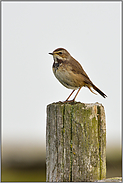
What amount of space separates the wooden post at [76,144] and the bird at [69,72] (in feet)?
5.72

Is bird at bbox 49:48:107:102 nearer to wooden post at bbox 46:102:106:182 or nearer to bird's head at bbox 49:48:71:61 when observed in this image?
bird's head at bbox 49:48:71:61

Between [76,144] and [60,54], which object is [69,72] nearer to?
[60,54]

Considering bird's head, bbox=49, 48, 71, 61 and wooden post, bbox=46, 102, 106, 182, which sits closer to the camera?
wooden post, bbox=46, 102, 106, 182

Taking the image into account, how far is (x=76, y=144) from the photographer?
3664 mm

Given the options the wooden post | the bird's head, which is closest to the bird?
the bird's head

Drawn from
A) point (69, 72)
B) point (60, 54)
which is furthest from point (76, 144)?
Result: point (60, 54)

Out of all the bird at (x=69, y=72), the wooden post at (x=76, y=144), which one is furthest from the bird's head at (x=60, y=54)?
the wooden post at (x=76, y=144)

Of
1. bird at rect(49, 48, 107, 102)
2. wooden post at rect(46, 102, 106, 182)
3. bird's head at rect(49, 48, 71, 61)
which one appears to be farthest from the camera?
bird's head at rect(49, 48, 71, 61)

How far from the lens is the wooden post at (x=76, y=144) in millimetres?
3654

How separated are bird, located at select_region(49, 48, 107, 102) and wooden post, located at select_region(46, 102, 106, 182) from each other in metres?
1.74

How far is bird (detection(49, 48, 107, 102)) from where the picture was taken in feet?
18.2

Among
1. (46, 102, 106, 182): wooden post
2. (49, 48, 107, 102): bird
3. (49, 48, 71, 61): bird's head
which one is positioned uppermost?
(49, 48, 71, 61): bird's head

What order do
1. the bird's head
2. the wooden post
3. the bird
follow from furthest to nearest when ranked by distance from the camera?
the bird's head → the bird → the wooden post

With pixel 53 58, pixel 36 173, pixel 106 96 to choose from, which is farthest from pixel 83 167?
pixel 36 173
